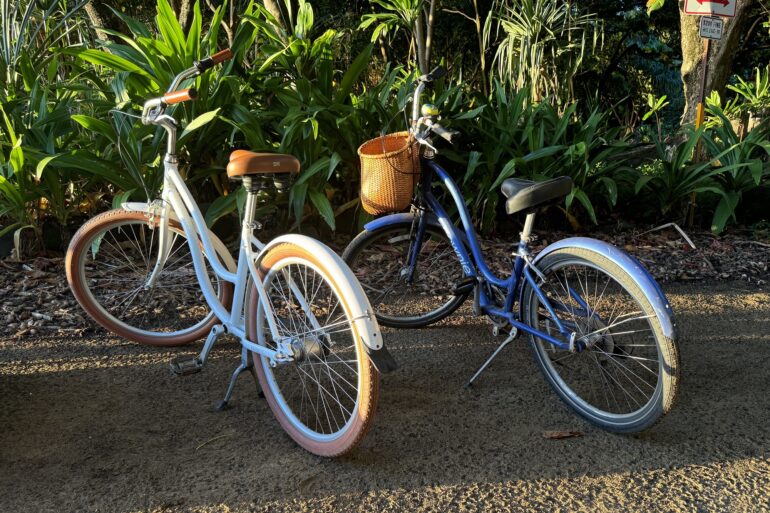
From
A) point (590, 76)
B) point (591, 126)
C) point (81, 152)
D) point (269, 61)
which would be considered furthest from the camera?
point (590, 76)

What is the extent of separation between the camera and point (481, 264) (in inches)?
114

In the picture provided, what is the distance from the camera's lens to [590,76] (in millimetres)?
11703

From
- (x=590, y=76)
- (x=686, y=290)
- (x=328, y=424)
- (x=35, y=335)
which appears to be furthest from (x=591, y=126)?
(x=590, y=76)

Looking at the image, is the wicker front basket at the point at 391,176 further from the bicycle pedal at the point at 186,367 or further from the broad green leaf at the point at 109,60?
the broad green leaf at the point at 109,60

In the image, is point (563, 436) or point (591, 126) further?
point (591, 126)

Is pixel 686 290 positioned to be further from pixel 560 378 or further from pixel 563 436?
pixel 563 436

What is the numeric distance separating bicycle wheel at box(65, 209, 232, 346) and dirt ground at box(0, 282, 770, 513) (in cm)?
14

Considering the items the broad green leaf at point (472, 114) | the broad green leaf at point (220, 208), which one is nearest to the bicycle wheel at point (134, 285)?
the broad green leaf at point (220, 208)

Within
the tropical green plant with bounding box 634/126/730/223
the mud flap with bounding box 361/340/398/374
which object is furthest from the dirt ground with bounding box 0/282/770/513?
the tropical green plant with bounding box 634/126/730/223

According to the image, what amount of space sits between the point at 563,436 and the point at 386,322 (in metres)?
1.27

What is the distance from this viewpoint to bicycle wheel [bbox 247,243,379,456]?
6.86 ft

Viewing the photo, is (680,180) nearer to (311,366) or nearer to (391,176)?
(391,176)

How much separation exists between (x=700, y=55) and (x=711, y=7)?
238 centimetres

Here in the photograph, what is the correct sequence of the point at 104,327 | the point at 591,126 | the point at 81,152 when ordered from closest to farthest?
the point at 104,327
the point at 81,152
the point at 591,126
